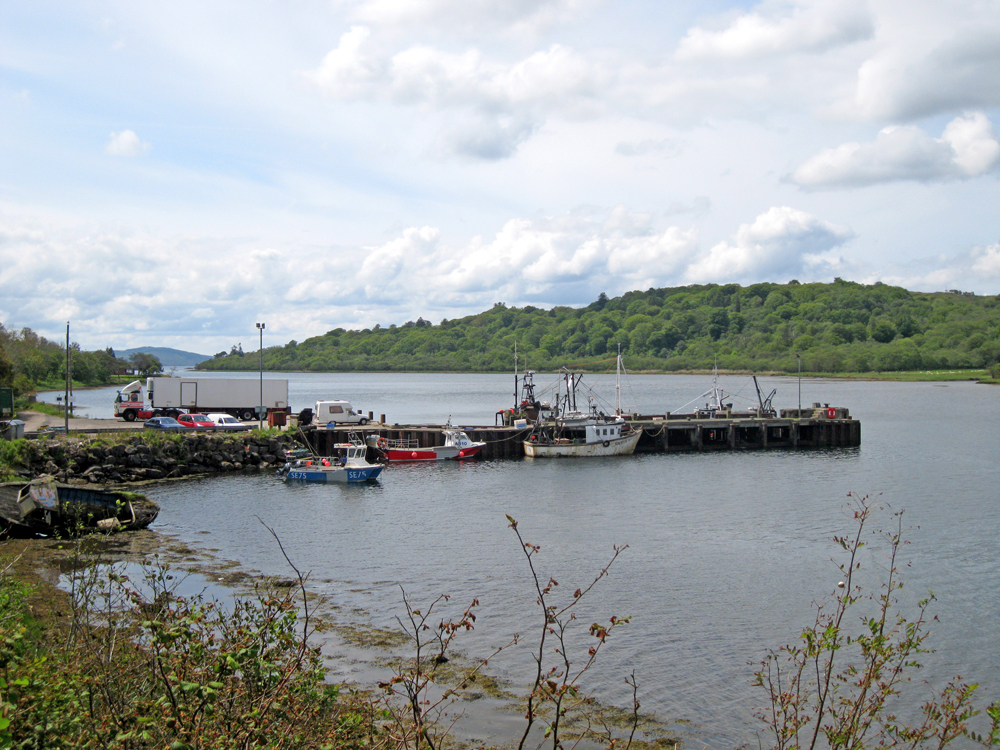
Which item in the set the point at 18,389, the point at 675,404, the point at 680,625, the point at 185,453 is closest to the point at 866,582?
the point at 680,625

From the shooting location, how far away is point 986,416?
309 ft

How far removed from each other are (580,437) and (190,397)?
30.3 m

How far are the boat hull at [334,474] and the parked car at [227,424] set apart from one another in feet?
38.0

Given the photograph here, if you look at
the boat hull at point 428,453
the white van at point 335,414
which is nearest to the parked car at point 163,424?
the white van at point 335,414

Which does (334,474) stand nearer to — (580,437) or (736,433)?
(580,437)

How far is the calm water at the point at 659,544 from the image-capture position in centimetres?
1873

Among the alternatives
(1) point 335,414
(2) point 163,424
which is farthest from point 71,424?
(1) point 335,414

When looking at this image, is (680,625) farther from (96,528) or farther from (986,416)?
(986,416)

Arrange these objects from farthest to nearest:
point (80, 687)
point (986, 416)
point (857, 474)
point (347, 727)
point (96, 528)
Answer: point (986, 416) < point (857, 474) < point (96, 528) < point (347, 727) < point (80, 687)

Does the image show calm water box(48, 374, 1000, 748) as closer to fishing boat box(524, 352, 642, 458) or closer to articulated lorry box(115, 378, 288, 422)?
fishing boat box(524, 352, 642, 458)

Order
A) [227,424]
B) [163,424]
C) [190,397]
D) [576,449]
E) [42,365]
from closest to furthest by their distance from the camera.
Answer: [163,424]
[227,424]
[576,449]
[190,397]
[42,365]

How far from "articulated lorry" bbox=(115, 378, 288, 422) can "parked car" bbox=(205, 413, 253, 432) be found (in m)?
5.85

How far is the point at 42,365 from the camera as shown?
11706cm

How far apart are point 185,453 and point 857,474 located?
41.1m
